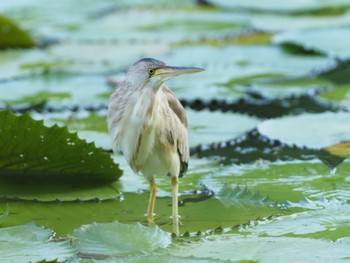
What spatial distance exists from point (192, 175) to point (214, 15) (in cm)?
212

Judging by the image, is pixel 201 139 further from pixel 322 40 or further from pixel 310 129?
pixel 322 40

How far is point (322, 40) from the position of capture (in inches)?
140

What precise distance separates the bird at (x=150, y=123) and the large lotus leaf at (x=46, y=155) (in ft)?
0.48

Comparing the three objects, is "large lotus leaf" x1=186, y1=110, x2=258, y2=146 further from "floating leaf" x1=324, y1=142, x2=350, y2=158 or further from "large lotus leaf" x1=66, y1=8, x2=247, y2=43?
"large lotus leaf" x1=66, y1=8, x2=247, y2=43

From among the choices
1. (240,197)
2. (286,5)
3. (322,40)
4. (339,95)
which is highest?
(286,5)

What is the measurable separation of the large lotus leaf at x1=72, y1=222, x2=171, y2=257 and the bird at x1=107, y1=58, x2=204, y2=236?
0.12 meters

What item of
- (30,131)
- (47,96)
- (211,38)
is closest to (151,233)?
(30,131)

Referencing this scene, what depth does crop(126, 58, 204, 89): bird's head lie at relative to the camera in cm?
187

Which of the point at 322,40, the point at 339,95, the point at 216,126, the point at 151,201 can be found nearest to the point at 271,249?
the point at 151,201

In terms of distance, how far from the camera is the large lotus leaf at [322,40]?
3.43 metres

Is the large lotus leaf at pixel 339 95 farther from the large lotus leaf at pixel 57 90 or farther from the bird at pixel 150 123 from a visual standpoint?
the bird at pixel 150 123

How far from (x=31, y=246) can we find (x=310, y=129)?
3.68 ft

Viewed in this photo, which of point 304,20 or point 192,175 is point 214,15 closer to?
point 304,20

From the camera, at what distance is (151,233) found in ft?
5.73
